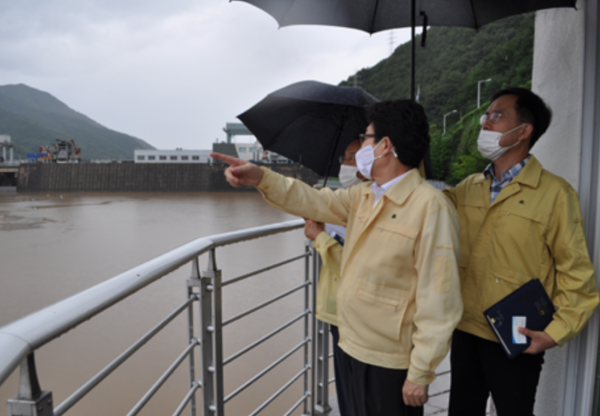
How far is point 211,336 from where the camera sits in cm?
129

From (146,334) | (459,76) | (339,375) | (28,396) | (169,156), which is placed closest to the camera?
(28,396)

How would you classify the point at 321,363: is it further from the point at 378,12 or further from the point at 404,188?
the point at 378,12

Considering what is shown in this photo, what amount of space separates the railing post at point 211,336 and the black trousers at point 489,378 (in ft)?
2.50

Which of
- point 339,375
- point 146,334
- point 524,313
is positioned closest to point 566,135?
point 524,313

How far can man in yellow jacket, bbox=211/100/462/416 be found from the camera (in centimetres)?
97

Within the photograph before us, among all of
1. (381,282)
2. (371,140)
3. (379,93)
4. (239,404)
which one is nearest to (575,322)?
(381,282)

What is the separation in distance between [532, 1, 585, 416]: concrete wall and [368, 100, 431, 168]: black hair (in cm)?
64

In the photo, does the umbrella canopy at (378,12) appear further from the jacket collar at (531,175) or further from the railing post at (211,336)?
the railing post at (211,336)

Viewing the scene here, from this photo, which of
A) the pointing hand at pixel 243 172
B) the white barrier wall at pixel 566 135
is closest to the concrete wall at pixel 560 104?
the white barrier wall at pixel 566 135

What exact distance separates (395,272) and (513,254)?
0.40 m

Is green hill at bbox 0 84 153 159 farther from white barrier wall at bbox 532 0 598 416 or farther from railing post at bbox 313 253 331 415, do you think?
white barrier wall at bbox 532 0 598 416

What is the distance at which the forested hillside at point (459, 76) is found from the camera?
25.8 metres

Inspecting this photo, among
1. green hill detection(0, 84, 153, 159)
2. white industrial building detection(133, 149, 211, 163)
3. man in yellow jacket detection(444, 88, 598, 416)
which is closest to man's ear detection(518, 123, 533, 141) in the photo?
man in yellow jacket detection(444, 88, 598, 416)

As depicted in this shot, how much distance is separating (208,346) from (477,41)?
2190 inches
